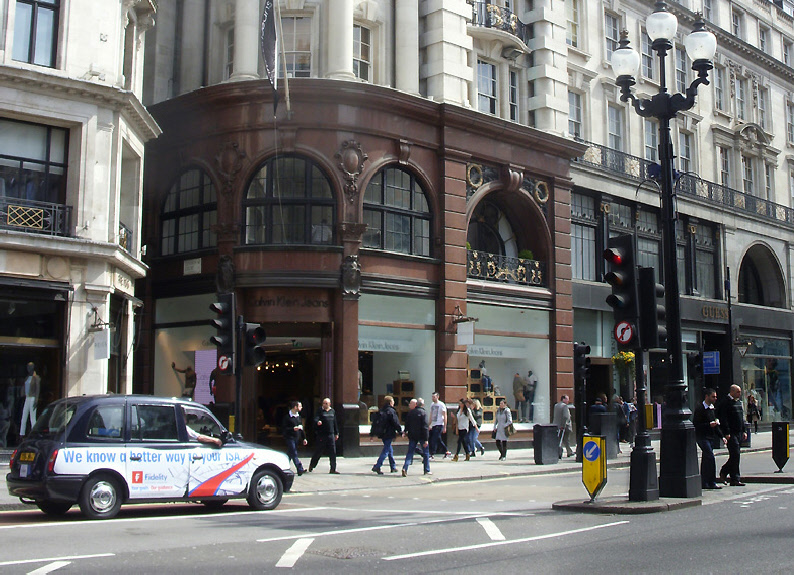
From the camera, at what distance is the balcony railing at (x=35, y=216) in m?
20.6

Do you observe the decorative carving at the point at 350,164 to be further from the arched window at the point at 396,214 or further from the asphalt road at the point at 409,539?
the asphalt road at the point at 409,539

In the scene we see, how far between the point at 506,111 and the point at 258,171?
9.09 metres

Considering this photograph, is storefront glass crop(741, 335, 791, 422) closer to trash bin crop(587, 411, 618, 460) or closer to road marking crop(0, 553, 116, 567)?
trash bin crop(587, 411, 618, 460)

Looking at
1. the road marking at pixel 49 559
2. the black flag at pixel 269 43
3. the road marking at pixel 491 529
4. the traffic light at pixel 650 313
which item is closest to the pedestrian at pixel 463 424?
the black flag at pixel 269 43

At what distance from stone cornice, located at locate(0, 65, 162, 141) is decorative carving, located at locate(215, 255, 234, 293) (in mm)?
4380

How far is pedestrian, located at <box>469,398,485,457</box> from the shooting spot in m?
25.2

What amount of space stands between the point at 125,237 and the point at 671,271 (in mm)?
14733

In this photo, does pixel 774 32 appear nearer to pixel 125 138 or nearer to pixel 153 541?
pixel 125 138

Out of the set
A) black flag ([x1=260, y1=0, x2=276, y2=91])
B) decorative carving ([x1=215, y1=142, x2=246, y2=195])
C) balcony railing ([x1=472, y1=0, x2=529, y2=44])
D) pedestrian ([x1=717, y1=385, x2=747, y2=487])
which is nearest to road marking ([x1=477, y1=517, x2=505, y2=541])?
pedestrian ([x1=717, y1=385, x2=747, y2=487])

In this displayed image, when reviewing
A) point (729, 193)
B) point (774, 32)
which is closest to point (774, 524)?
point (729, 193)

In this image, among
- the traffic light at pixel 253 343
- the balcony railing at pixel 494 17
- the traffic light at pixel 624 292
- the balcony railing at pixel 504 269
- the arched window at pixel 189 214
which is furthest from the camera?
the balcony railing at pixel 494 17

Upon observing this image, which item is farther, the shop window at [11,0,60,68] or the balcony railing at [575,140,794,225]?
the balcony railing at [575,140,794,225]

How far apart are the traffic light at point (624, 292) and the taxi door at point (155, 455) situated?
6.56m

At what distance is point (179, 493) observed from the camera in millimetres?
13156
